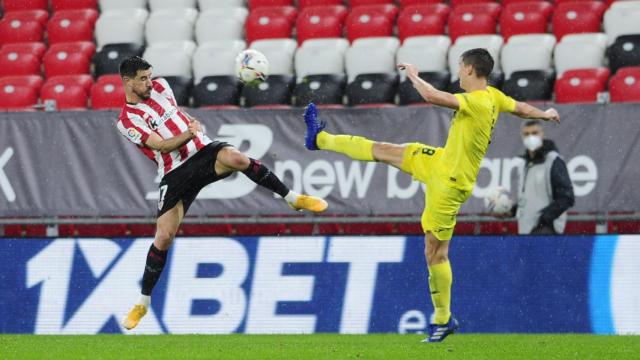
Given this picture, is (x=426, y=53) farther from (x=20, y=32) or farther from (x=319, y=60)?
(x=20, y=32)

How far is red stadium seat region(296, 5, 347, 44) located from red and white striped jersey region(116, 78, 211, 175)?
6.16m

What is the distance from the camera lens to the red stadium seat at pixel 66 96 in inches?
603

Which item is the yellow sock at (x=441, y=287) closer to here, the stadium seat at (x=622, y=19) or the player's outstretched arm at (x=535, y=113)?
the player's outstretched arm at (x=535, y=113)

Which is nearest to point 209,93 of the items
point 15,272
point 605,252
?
point 15,272

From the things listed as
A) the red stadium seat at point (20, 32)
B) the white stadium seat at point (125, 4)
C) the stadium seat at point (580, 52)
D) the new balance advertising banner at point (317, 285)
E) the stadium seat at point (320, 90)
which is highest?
the stadium seat at point (580, 52)

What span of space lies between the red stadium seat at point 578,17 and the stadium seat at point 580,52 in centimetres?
47

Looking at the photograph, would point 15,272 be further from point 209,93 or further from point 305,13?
point 305,13

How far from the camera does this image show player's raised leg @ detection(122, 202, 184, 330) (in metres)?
9.75

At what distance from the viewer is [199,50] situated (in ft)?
52.0

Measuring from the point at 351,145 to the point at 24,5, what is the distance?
10.1 m

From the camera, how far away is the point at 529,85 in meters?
13.6

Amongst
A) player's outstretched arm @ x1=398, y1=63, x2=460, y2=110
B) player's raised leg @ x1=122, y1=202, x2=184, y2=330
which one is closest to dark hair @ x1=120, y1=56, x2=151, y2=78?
player's raised leg @ x1=122, y1=202, x2=184, y2=330

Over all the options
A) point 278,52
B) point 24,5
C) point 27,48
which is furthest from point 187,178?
point 24,5

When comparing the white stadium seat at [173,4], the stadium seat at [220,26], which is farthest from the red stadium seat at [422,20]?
the white stadium seat at [173,4]
